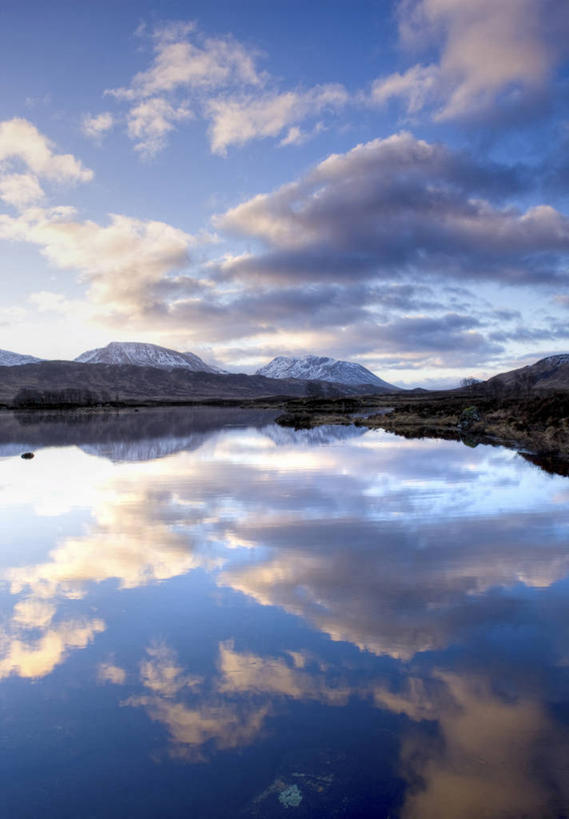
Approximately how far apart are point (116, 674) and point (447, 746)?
396cm

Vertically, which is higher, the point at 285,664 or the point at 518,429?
the point at 518,429

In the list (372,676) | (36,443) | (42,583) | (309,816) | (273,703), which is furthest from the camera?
(36,443)

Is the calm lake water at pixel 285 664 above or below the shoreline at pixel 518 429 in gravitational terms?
below

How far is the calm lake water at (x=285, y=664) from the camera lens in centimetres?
499

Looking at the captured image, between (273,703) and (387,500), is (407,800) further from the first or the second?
(387,500)

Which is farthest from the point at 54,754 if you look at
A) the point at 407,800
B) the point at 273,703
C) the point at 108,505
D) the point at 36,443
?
the point at 36,443

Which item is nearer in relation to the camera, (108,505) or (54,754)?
(54,754)

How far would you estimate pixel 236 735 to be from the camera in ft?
18.5

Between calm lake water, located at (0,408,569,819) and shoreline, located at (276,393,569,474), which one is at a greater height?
shoreline, located at (276,393,569,474)

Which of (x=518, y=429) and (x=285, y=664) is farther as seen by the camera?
(x=518, y=429)

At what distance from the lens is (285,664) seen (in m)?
6.98

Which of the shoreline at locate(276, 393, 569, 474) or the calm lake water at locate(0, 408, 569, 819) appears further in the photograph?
the shoreline at locate(276, 393, 569, 474)

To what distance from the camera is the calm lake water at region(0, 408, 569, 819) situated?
16.4 ft

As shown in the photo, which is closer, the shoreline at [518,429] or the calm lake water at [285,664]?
the calm lake water at [285,664]
